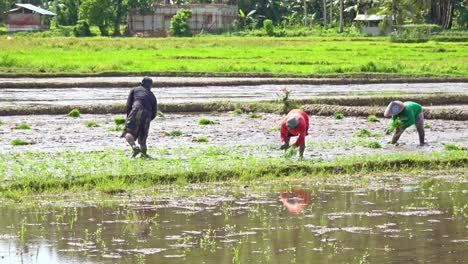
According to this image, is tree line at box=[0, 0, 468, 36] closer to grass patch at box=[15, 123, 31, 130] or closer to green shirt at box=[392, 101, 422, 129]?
grass patch at box=[15, 123, 31, 130]

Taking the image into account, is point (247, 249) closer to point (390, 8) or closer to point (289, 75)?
point (390, 8)

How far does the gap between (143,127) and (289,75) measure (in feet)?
54.2

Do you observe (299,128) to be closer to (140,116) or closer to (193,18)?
(140,116)

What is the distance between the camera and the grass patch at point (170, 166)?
1001 cm

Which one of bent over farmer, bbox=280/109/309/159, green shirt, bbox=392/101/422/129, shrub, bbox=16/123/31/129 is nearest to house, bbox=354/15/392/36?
shrub, bbox=16/123/31/129

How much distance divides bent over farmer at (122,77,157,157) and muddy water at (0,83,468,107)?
7.48 metres

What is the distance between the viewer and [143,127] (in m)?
12.3

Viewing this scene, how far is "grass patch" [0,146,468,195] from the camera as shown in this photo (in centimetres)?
1001

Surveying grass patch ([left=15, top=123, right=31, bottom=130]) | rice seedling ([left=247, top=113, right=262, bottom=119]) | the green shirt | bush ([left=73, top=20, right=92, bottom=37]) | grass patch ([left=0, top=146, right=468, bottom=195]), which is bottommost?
bush ([left=73, top=20, right=92, bottom=37])

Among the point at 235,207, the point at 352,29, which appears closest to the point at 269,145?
the point at 235,207

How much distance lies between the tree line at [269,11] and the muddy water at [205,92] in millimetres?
36199

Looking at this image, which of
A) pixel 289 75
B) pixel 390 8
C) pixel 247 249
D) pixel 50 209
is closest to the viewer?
pixel 247 249

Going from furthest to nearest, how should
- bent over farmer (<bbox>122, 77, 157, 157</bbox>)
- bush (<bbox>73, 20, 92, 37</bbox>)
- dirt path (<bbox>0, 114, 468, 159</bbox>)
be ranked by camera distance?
1. bush (<bbox>73, 20, 92, 37</bbox>)
2. dirt path (<bbox>0, 114, 468, 159</bbox>)
3. bent over farmer (<bbox>122, 77, 157, 157</bbox>)

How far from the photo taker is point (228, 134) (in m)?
15.2
